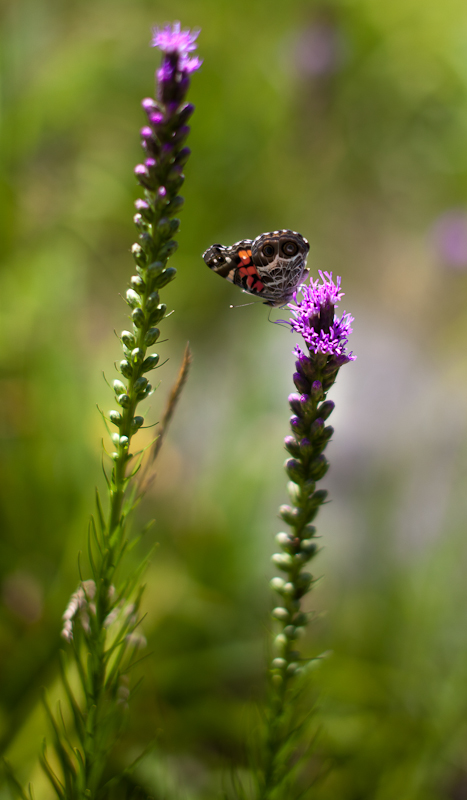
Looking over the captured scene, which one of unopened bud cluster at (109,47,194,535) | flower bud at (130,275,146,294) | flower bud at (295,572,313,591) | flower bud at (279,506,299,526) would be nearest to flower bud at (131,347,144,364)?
unopened bud cluster at (109,47,194,535)

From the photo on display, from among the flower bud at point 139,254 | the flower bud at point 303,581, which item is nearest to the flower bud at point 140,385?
the flower bud at point 139,254

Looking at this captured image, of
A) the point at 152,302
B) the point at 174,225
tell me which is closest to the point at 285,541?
the point at 152,302

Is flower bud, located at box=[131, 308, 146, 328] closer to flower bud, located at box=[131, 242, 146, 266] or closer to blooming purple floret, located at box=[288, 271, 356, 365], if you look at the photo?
flower bud, located at box=[131, 242, 146, 266]

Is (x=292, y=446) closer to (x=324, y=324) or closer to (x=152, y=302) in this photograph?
(x=324, y=324)

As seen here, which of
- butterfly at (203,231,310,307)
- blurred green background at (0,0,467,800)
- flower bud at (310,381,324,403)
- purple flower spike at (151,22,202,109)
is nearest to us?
purple flower spike at (151,22,202,109)

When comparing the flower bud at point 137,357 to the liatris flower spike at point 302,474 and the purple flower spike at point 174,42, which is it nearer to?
the liatris flower spike at point 302,474
